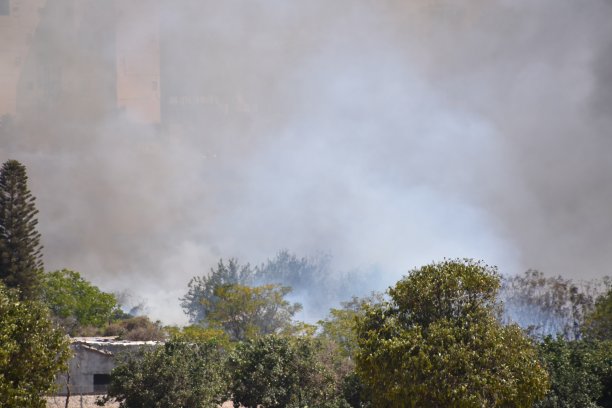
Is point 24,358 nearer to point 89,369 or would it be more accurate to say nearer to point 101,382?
point 89,369

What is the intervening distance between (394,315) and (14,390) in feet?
39.2

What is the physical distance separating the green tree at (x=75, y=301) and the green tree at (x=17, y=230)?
19229 mm

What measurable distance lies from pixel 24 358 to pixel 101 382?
23.0 m

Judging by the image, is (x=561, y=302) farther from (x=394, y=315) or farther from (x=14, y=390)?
(x=14, y=390)

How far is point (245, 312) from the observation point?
6906 centimetres

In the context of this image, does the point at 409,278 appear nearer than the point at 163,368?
Yes

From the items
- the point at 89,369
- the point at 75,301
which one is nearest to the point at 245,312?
the point at 75,301

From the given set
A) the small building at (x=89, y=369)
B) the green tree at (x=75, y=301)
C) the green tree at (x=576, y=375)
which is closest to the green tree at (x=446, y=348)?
the green tree at (x=576, y=375)

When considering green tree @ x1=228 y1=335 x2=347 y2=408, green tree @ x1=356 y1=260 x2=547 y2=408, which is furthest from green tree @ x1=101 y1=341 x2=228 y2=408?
green tree @ x1=356 y1=260 x2=547 y2=408

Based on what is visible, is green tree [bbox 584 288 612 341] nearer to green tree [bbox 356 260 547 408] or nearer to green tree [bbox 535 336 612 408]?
green tree [bbox 535 336 612 408]

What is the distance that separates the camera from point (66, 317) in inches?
2657

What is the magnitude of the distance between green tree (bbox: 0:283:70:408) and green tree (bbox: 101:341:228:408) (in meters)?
6.40

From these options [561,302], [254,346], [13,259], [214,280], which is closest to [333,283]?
[214,280]

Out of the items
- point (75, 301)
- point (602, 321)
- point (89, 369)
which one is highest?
point (75, 301)
